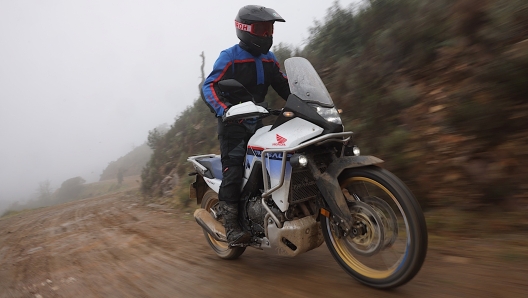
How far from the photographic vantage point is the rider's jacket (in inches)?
136

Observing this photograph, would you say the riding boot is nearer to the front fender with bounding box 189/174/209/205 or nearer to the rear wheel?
the rear wheel

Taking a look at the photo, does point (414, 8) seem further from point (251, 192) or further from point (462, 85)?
point (251, 192)

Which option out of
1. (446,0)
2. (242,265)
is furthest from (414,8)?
(242,265)

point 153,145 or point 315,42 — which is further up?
point 315,42

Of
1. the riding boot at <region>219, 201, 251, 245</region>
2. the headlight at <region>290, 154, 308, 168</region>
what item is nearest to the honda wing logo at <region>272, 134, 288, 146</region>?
the headlight at <region>290, 154, 308, 168</region>

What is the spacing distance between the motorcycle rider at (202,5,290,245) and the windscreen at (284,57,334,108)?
23.7 inches

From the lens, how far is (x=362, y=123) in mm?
5633


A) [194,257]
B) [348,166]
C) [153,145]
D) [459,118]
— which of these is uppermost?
[348,166]

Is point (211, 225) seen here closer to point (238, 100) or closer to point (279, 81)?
point (238, 100)

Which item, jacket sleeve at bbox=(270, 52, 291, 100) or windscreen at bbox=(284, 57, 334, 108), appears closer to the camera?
windscreen at bbox=(284, 57, 334, 108)

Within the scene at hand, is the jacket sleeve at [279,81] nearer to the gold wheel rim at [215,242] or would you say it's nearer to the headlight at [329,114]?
the headlight at [329,114]

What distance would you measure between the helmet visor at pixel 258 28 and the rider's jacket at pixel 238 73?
0.23 metres

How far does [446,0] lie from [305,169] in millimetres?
4759

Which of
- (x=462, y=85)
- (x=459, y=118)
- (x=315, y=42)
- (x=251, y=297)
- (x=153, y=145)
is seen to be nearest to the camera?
(x=251, y=297)
